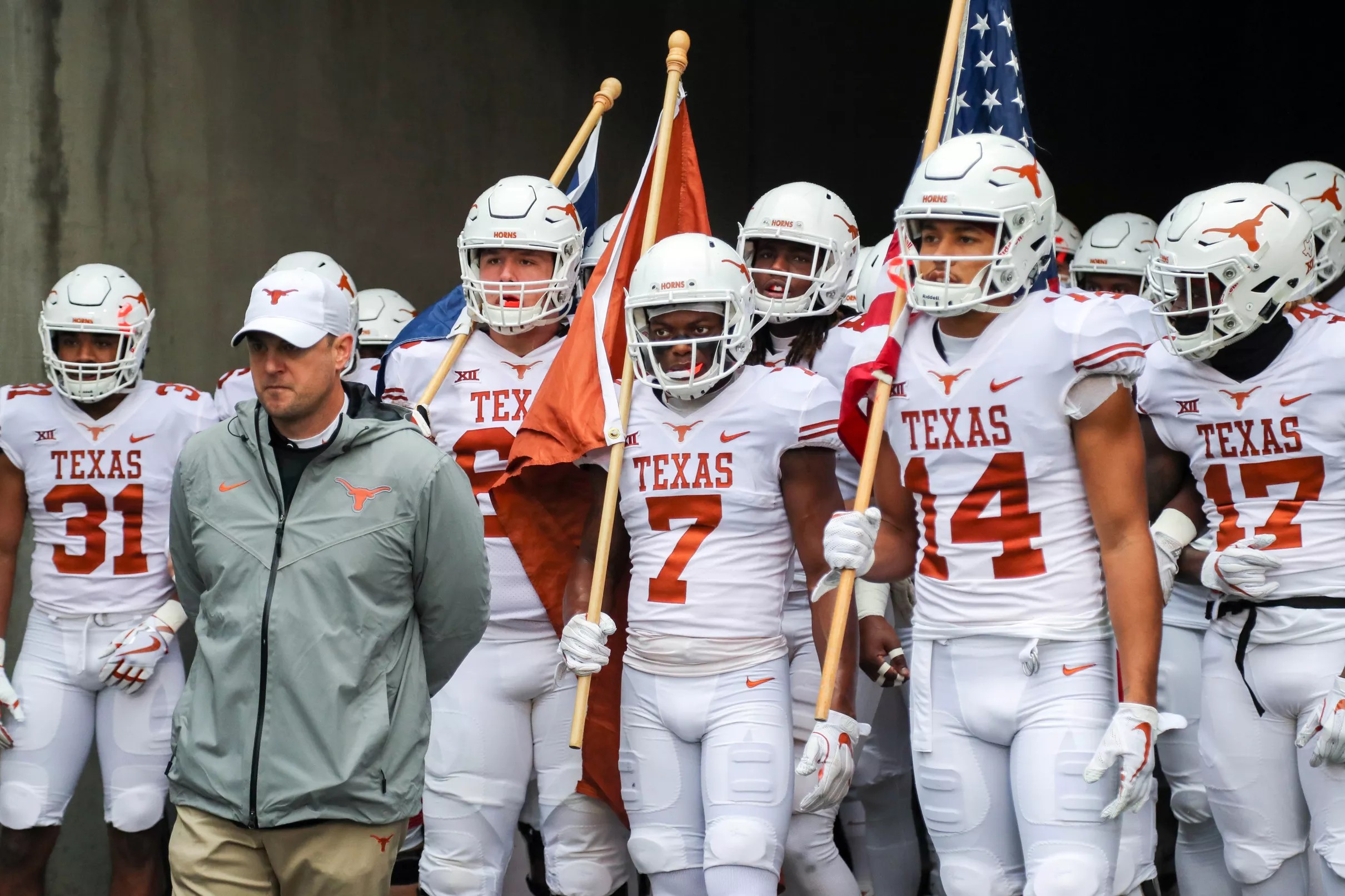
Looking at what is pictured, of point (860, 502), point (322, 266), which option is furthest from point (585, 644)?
point (322, 266)

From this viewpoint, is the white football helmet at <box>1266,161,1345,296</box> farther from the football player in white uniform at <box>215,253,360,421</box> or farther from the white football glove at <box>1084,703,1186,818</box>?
the football player in white uniform at <box>215,253,360,421</box>

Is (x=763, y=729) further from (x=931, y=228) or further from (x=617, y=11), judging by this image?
(x=617, y=11)

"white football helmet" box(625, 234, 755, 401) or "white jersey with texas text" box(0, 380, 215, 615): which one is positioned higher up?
"white football helmet" box(625, 234, 755, 401)

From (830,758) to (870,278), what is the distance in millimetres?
2020

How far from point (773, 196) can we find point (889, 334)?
4.66ft

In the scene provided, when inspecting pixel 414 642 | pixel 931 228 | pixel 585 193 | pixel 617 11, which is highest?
pixel 617 11

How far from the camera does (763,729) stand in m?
4.08

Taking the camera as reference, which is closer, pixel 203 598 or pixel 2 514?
pixel 203 598

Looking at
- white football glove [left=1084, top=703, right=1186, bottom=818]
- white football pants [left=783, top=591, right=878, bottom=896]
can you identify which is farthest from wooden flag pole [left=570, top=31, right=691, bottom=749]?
white football glove [left=1084, top=703, right=1186, bottom=818]

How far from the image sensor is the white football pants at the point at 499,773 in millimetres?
4660

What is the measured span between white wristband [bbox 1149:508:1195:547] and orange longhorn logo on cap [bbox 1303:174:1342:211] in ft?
4.67

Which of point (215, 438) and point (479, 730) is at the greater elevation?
point (215, 438)

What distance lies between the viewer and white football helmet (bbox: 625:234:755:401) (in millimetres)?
4207

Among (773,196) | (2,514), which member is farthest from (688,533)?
(2,514)
